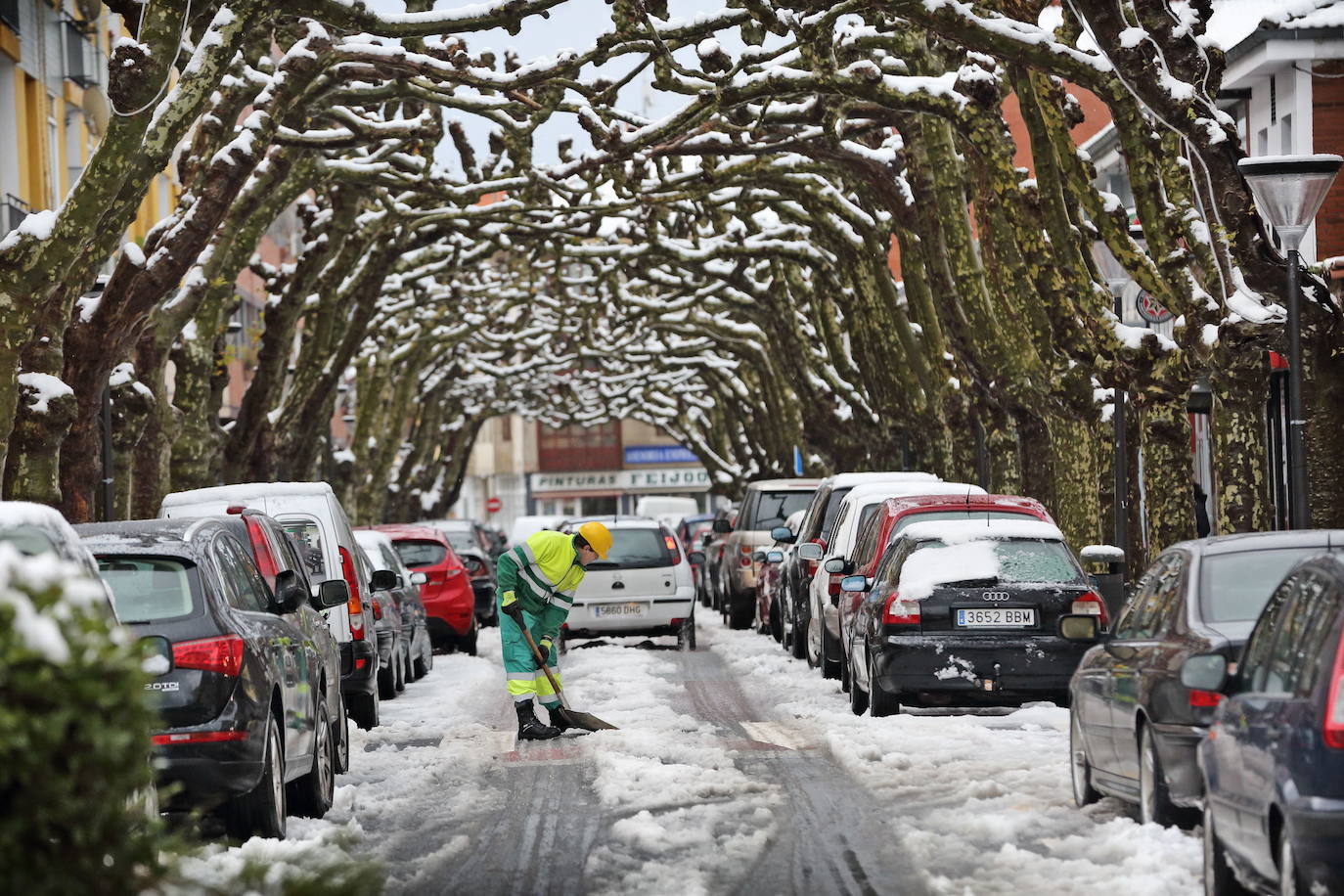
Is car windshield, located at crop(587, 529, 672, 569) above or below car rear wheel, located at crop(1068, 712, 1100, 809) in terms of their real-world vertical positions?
above

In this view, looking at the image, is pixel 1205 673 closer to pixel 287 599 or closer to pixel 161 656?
pixel 161 656

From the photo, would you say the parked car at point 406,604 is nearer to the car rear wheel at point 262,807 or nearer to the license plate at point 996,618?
the license plate at point 996,618

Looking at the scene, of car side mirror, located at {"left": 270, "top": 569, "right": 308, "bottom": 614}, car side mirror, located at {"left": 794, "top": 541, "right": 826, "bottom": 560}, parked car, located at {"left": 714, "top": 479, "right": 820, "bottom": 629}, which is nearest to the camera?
car side mirror, located at {"left": 270, "top": 569, "right": 308, "bottom": 614}

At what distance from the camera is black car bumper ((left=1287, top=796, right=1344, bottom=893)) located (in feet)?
21.6

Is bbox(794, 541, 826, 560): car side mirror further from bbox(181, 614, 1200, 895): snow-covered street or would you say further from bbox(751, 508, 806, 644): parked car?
bbox(751, 508, 806, 644): parked car

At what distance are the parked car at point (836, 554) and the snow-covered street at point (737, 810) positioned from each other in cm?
179

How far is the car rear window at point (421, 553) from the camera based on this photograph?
2802 cm

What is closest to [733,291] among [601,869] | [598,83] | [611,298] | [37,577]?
[611,298]

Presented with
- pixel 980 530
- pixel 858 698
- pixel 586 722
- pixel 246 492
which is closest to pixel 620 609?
pixel 246 492

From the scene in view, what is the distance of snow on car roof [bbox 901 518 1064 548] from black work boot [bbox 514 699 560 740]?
283 centimetres

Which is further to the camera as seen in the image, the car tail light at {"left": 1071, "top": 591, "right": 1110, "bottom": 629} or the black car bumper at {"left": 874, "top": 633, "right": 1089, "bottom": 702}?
the car tail light at {"left": 1071, "top": 591, "right": 1110, "bottom": 629}

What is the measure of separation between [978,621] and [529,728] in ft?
10.0

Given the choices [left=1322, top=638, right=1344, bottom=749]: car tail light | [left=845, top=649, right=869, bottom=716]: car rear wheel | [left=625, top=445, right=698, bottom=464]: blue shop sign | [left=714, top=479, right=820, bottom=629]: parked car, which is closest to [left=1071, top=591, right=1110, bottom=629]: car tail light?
[left=845, top=649, right=869, bottom=716]: car rear wheel

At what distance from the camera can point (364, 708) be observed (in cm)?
1734
